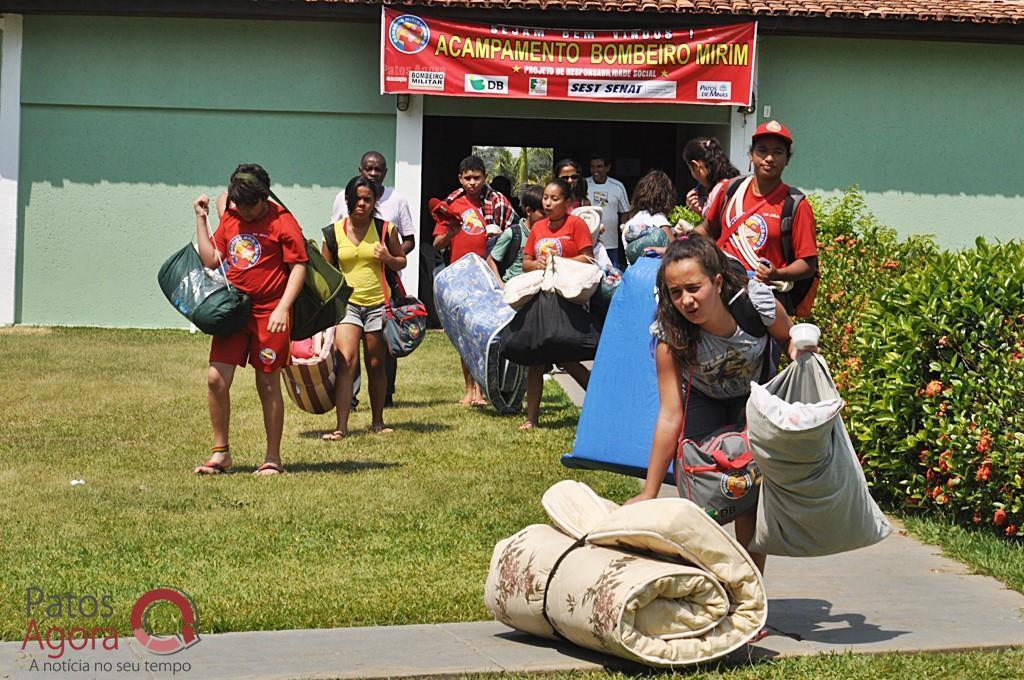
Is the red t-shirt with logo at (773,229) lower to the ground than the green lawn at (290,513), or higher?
higher

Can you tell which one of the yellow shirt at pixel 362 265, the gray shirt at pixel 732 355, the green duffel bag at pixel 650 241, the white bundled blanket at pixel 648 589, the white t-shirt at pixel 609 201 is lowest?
the white bundled blanket at pixel 648 589

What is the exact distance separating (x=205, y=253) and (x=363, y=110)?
9847 mm

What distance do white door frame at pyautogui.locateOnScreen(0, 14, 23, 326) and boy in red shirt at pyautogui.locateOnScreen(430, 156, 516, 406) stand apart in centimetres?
800

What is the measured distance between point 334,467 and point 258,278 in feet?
4.15

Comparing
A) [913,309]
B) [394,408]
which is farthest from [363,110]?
[913,309]

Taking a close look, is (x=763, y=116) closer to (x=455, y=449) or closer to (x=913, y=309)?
(x=455, y=449)

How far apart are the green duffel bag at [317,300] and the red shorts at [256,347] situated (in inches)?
6.5

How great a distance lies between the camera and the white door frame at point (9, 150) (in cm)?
1789

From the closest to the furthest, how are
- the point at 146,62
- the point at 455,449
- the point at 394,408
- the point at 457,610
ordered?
the point at 457,610
the point at 455,449
the point at 394,408
the point at 146,62

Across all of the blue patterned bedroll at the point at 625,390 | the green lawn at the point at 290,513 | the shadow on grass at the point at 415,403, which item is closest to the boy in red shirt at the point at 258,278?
the green lawn at the point at 290,513

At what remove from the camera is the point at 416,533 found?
719cm

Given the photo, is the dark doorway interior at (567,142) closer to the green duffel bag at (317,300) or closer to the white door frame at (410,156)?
the white door frame at (410,156)

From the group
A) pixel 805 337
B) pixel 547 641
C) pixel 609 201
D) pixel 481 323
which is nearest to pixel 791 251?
pixel 805 337

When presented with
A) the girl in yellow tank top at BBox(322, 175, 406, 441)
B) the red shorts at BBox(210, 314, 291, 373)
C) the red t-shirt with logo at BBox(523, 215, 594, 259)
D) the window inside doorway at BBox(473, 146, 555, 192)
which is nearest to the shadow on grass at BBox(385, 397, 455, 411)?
the girl in yellow tank top at BBox(322, 175, 406, 441)
